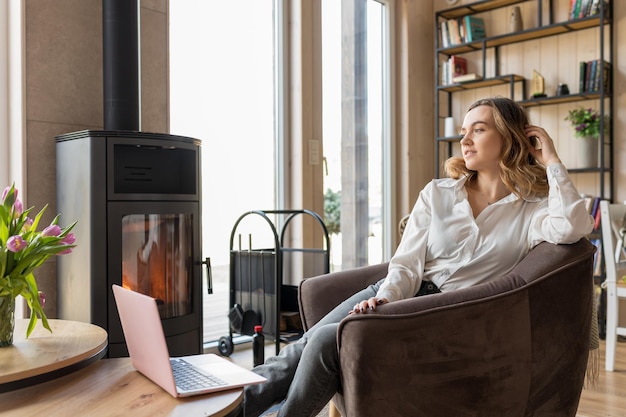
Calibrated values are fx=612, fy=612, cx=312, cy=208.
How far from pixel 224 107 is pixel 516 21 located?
232cm

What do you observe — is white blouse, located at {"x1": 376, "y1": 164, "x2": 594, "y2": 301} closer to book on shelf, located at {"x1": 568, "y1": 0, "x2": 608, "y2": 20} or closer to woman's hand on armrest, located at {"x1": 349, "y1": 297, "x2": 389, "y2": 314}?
woman's hand on armrest, located at {"x1": 349, "y1": 297, "x2": 389, "y2": 314}

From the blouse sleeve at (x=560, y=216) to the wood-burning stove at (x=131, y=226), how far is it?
4.61 feet

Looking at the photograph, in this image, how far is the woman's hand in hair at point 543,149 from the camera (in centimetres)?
197

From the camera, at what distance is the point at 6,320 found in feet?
4.70

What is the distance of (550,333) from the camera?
1.63 meters

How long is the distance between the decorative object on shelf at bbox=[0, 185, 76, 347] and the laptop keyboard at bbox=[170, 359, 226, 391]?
14.1 inches

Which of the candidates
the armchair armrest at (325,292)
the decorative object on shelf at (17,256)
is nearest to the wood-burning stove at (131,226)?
the armchair armrest at (325,292)

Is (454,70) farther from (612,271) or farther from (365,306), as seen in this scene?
(365,306)

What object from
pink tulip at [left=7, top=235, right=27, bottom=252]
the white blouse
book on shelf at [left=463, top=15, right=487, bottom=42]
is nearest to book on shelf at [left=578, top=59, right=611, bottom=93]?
book on shelf at [left=463, top=15, right=487, bottom=42]

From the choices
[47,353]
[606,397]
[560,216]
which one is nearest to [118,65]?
[47,353]

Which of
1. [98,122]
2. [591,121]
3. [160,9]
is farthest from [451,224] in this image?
[591,121]

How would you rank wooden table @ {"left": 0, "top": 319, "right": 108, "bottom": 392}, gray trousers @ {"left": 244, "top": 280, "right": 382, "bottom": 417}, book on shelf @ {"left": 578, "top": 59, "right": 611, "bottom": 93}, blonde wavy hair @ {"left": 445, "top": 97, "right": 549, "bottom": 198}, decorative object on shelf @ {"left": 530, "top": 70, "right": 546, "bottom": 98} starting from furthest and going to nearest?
decorative object on shelf @ {"left": 530, "top": 70, "right": 546, "bottom": 98}
book on shelf @ {"left": 578, "top": 59, "right": 611, "bottom": 93}
blonde wavy hair @ {"left": 445, "top": 97, "right": 549, "bottom": 198}
gray trousers @ {"left": 244, "top": 280, "right": 382, "bottom": 417}
wooden table @ {"left": 0, "top": 319, "right": 108, "bottom": 392}

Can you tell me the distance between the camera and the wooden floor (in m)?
2.49

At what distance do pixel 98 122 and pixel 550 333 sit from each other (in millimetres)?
2083
